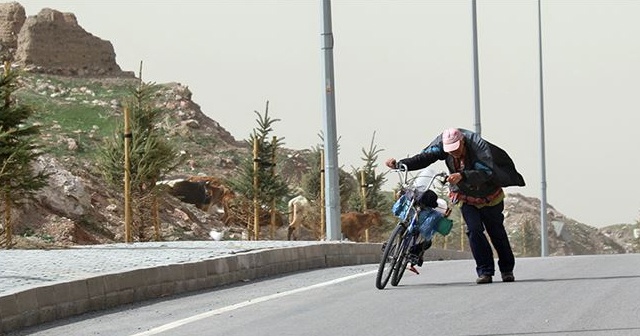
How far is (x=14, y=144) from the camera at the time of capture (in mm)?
24625

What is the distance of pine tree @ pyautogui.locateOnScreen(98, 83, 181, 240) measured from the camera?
32.7 m

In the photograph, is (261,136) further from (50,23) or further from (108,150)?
(50,23)

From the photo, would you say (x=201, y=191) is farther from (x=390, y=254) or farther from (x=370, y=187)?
(x=390, y=254)

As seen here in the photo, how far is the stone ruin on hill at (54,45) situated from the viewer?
98812mm

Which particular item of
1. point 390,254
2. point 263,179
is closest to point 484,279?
point 390,254

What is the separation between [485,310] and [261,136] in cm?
2995

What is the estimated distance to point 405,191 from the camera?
16188mm

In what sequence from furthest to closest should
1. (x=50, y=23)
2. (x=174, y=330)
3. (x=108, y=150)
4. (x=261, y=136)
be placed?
(x=50, y=23), (x=261, y=136), (x=108, y=150), (x=174, y=330)

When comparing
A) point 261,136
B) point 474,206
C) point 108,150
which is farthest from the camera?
point 261,136

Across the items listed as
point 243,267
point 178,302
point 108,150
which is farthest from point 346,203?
point 178,302

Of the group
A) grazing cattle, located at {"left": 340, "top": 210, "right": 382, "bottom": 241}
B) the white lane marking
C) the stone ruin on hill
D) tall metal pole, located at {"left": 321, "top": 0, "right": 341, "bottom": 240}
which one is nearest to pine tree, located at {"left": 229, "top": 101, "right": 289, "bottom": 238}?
grazing cattle, located at {"left": 340, "top": 210, "right": 382, "bottom": 241}

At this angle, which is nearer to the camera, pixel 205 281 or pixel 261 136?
pixel 205 281

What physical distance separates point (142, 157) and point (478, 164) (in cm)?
1737

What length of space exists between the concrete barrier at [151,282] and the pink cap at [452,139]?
332 centimetres
